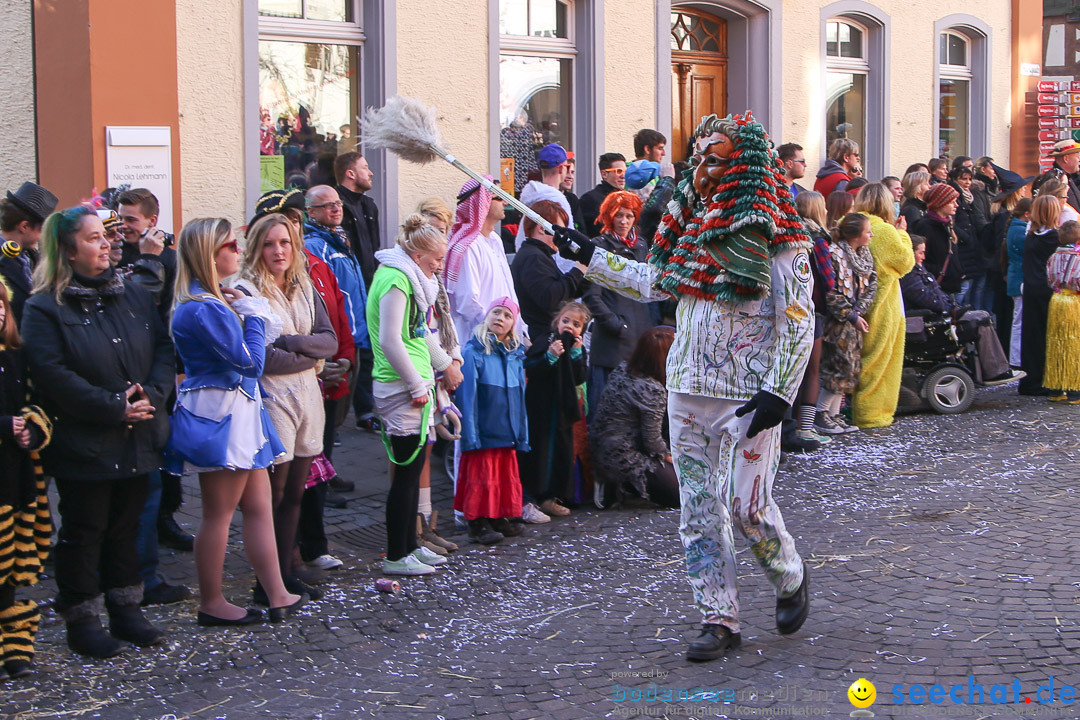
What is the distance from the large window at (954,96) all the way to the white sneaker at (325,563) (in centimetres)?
1290

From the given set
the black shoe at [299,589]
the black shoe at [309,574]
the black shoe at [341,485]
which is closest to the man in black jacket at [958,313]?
the black shoe at [341,485]

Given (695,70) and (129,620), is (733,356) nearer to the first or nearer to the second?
(129,620)

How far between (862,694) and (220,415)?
2.85m

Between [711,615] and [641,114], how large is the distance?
27.7 ft

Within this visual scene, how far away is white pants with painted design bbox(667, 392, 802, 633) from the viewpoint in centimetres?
510

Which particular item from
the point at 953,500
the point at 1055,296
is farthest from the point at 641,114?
the point at 953,500

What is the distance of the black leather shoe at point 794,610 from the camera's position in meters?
5.20

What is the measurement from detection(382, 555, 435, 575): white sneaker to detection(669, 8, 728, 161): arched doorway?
8.32 m

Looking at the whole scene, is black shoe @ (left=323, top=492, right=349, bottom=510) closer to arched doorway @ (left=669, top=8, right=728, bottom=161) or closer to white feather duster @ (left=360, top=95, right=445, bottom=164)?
white feather duster @ (left=360, top=95, right=445, bottom=164)

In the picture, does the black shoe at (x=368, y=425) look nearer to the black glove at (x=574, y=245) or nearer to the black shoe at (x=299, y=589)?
the black shoe at (x=299, y=589)

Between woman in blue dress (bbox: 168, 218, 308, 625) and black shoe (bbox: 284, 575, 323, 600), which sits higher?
woman in blue dress (bbox: 168, 218, 308, 625)

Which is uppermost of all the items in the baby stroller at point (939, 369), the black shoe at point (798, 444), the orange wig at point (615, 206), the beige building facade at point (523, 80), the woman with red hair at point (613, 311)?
the beige building facade at point (523, 80)

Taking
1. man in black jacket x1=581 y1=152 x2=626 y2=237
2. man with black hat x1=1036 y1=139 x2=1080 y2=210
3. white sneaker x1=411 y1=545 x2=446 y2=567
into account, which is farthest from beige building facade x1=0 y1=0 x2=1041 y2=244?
white sneaker x1=411 y1=545 x2=446 y2=567

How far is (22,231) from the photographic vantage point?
6.16 metres
